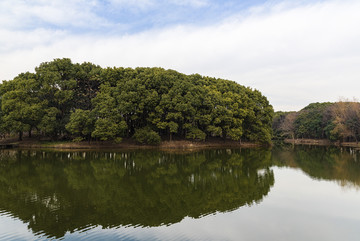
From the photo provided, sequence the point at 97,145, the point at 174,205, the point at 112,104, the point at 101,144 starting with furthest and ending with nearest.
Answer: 1. the point at 101,144
2. the point at 97,145
3. the point at 112,104
4. the point at 174,205

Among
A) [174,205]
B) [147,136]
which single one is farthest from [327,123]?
[174,205]

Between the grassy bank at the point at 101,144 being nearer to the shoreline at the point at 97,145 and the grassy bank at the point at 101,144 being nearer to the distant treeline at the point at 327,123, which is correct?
the shoreline at the point at 97,145

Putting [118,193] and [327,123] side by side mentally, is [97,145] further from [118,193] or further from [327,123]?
[327,123]

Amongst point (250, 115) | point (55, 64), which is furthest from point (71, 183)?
point (250, 115)

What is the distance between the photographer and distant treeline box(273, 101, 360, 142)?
5562 centimetres

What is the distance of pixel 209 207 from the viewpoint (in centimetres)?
1308

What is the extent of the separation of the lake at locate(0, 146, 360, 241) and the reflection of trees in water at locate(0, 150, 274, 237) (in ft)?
0.15

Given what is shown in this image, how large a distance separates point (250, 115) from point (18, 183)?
44786 millimetres

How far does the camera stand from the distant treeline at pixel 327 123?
55625mm

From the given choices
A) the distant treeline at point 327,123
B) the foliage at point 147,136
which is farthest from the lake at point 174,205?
the distant treeline at point 327,123

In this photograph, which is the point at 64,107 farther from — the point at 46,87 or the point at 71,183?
the point at 71,183

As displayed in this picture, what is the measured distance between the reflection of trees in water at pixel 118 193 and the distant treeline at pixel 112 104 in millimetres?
19467

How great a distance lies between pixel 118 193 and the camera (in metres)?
15.1

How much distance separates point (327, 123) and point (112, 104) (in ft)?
175
